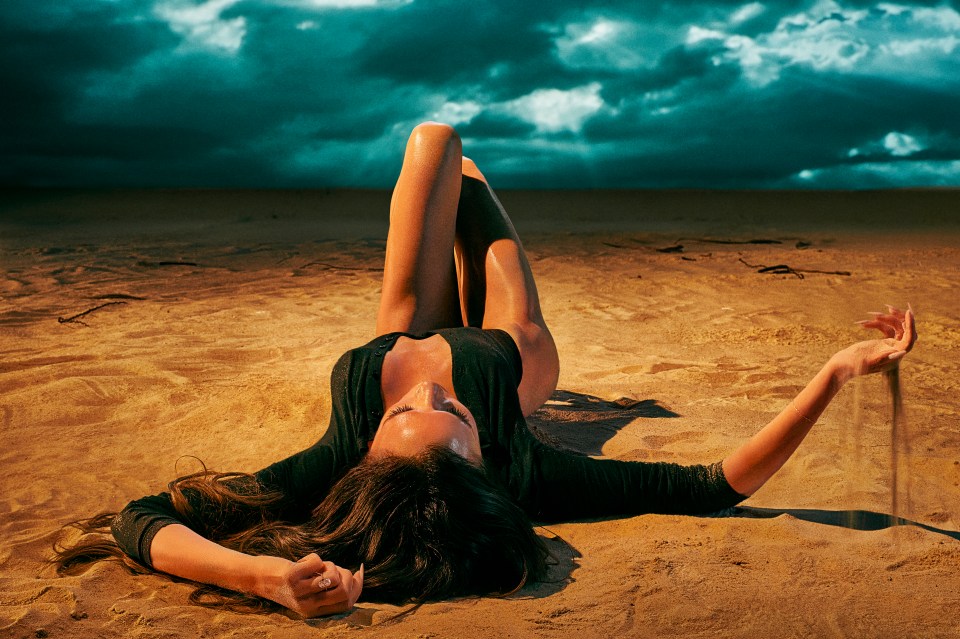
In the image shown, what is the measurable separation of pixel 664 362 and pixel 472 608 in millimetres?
2769

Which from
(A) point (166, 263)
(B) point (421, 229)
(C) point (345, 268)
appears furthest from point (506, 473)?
(A) point (166, 263)

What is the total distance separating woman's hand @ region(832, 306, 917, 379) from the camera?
6.98 feet

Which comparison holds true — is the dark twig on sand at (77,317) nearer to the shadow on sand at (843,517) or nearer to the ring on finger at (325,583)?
the ring on finger at (325,583)

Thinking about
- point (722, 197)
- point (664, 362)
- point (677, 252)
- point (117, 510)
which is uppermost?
point (722, 197)

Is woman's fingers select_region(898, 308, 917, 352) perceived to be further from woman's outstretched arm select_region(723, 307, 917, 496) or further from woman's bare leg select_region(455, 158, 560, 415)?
woman's bare leg select_region(455, 158, 560, 415)

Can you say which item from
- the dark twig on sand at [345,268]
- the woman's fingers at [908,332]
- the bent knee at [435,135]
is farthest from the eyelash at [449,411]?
the dark twig on sand at [345,268]

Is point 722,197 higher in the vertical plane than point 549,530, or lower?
higher

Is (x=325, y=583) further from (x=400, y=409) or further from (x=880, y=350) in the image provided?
(x=880, y=350)

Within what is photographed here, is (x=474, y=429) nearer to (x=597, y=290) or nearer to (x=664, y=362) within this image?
(x=664, y=362)

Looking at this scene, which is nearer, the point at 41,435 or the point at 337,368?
the point at 337,368

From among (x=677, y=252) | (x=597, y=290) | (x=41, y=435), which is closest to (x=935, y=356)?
(x=597, y=290)

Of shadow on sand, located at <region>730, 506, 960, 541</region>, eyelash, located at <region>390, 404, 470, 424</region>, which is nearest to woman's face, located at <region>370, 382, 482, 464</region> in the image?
eyelash, located at <region>390, 404, 470, 424</region>

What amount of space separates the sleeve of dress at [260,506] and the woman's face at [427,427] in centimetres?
22

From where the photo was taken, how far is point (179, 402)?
375 centimetres
